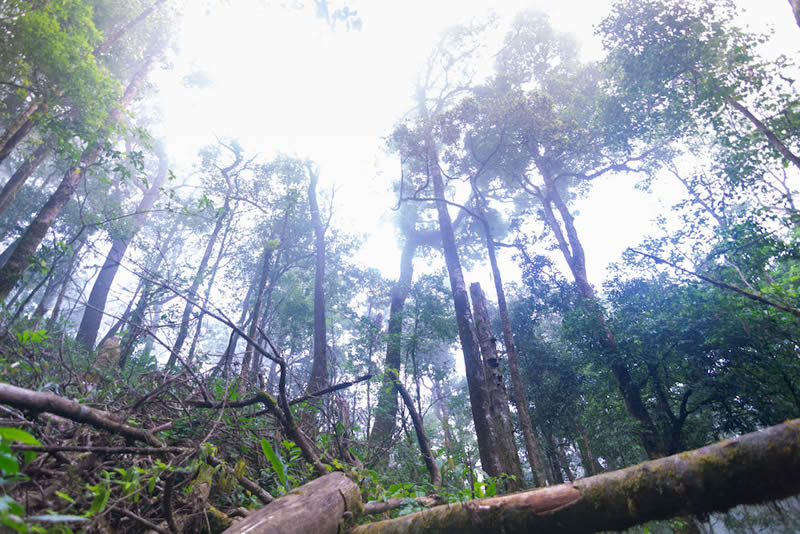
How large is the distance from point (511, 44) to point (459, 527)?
19574mm

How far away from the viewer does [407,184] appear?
19.0 m

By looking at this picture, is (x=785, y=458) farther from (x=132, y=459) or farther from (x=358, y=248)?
(x=358, y=248)

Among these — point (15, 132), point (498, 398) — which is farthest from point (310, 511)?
point (15, 132)

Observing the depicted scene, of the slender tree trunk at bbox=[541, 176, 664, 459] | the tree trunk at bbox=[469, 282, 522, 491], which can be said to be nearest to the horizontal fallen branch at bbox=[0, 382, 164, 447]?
the tree trunk at bbox=[469, 282, 522, 491]

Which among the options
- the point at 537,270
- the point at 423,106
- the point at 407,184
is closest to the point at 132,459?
the point at 537,270

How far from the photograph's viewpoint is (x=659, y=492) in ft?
5.19

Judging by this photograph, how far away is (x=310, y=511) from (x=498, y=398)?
5.17m

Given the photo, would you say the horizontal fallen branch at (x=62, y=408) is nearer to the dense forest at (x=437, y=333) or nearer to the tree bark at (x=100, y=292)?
the dense forest at (x=437, y=333)

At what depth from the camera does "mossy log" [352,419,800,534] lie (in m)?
1.46

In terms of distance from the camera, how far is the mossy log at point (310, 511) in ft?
6.14

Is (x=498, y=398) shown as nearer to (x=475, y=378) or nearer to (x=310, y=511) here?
(x=475, y=378)

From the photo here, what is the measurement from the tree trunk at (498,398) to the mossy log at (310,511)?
3.69 meters

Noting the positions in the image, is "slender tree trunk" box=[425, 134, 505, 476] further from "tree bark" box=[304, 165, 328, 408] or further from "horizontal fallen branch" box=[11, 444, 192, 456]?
"horizontal fallen branch" box=[11, 444, 192, 456]

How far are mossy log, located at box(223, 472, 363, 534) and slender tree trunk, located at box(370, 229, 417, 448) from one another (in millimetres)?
3195
